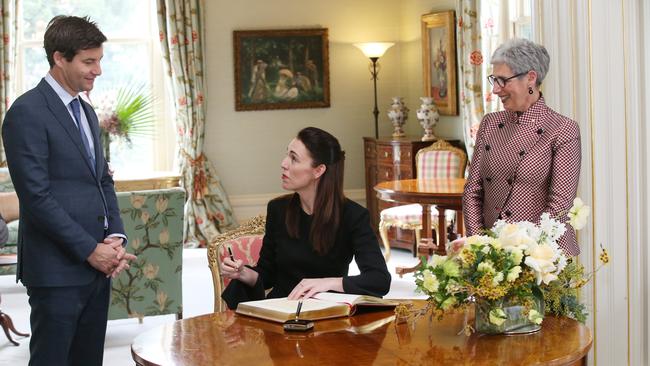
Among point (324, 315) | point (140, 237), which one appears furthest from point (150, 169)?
point (324, 315)

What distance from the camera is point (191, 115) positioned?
34.1 ft

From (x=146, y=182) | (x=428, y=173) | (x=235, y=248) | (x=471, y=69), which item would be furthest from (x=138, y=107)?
(x=235, y=248)

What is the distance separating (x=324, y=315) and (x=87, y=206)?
1073 mm

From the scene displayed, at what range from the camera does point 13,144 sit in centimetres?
347

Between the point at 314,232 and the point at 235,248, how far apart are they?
1.92 ft

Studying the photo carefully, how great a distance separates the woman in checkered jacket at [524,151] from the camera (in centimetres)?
367

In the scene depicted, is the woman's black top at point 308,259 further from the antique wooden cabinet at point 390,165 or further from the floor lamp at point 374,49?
the floor lamp at point 374,49

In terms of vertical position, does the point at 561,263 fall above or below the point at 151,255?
above

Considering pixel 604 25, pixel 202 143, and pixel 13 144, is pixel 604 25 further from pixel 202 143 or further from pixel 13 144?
pixel 202 143

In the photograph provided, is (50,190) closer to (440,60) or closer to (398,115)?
(440,60)

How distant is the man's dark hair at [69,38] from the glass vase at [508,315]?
171 cm

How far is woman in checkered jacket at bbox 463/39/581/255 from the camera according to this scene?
3.67 metres

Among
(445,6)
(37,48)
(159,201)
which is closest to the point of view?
(159,201)

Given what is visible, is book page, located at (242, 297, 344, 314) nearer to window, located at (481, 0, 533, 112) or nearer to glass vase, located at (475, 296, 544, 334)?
glass vase, located at (475, 296, 544, 334)
